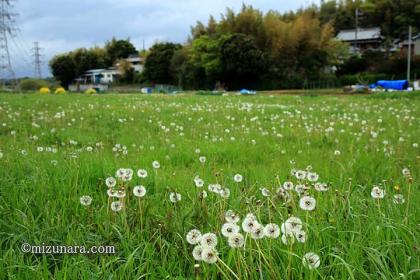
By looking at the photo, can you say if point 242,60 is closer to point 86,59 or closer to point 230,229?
point 230,229

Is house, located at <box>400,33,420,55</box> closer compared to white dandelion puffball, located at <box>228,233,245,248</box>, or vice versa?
white dandelion puffball, located at <box>228,233,245,248</box>

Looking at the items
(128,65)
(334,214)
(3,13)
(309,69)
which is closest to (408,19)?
(309,69)

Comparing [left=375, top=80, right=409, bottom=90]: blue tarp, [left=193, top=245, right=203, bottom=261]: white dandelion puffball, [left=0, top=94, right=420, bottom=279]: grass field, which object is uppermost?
[left=193, top=245, right=203, bottom=261]: white dandelion puffball

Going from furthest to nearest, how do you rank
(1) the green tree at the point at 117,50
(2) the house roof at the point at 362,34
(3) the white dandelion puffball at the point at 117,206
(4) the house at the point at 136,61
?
1. (1) the green tree at the point at 117,50
2. (4) the house at the point at 136,61
3. (2) the house roof at the point at 362,34
4. (3) the white dandelion puffball at the point at 117,206

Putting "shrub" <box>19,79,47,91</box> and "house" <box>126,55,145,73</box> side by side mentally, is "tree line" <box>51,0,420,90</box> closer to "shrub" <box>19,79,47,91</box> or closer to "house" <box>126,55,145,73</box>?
"shrub" <box>19,79,47,91</box>

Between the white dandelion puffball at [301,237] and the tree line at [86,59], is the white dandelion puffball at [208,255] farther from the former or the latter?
the tree line at [86,59]

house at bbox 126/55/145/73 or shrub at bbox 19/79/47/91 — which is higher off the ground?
house at bbox 126/55/145/73

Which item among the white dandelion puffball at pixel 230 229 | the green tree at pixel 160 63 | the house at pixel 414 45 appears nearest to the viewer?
the white dandelion puffball at pixel 230 229

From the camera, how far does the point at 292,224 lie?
1588 millimetres

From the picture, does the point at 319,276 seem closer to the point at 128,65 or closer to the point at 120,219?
the point at 120,219

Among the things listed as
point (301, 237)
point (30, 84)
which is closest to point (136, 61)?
point (30, 84)

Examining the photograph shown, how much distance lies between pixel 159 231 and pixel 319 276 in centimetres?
83

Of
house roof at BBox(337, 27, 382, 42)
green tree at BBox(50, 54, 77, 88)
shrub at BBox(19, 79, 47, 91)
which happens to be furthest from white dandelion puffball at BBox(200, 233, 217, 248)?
green tree at BBox(50, 54, 77, 88)

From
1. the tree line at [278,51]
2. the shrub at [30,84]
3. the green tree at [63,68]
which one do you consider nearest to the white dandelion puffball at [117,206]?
the tree line at [278,51]
